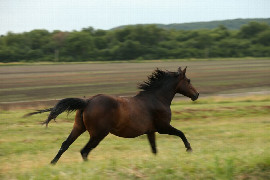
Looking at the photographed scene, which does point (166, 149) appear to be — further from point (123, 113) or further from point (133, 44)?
point (133, 44)

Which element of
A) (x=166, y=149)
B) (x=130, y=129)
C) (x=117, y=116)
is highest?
(x=117, y=116)

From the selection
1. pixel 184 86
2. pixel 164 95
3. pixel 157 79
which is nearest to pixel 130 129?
pixel 164 95

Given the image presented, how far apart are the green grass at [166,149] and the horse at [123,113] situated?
0.48m

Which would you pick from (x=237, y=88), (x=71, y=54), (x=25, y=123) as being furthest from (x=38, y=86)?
(x=71, y=54)

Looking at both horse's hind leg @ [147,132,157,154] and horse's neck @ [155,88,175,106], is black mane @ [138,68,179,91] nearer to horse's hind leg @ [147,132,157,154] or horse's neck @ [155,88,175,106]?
horse's neck @ [155,88,175,106]

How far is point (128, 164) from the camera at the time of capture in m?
6.15

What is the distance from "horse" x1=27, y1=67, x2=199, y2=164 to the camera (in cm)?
790

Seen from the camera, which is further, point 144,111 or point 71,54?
point 71,54

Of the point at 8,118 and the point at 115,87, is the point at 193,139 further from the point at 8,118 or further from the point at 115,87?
the point at 115,87

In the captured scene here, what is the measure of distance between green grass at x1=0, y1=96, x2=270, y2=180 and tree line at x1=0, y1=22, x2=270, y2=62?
44.9 meters

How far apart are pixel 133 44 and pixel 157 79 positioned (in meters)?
59.1

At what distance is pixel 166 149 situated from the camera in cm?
1037

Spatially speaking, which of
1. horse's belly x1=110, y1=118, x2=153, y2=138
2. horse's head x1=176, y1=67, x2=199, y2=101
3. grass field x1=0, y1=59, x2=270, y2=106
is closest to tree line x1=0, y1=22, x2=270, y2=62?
grass field x1=0, y1=59, x2=270, y2=106

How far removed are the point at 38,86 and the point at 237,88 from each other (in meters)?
13.5
